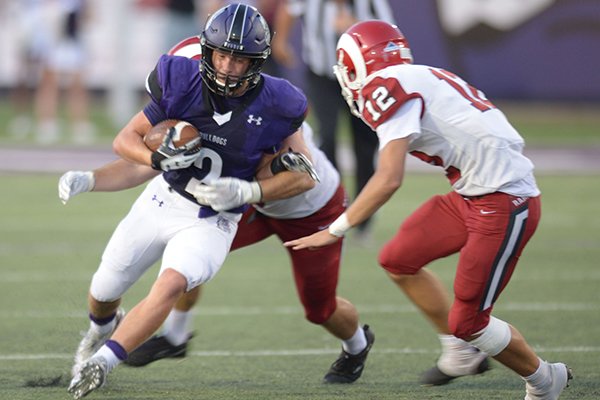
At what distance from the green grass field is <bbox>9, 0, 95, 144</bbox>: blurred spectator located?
495cm

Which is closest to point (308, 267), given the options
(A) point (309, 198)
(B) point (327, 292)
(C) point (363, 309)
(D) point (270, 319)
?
(B) point (327, 292)

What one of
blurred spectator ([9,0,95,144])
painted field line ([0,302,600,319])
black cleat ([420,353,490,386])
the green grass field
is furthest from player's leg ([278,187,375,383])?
blurred spectator ([9,0,95,144])

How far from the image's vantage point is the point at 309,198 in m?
5.04

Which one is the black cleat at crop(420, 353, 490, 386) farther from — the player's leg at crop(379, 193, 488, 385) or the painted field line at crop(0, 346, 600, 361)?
the painted field line at crop(0, 346, 600, 361)

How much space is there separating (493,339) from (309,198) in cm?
108

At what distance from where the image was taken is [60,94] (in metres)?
19.4

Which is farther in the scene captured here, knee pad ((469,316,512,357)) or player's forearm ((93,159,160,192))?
player's forearm ((93,159,160,192))

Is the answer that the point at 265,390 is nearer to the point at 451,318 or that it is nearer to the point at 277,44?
the point at 451,318

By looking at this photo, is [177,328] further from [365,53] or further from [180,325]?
[365,53]

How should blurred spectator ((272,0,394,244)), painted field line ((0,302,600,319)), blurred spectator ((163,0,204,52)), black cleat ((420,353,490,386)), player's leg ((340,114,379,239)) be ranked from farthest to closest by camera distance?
blurred spectator ((163,0,204,52)) < blurred spectator ((272,0,394,244)) < player's leg ((340,114,379,239)) < painted field line ((0,302,600,319)) < black cleat ((420,353,490,386))

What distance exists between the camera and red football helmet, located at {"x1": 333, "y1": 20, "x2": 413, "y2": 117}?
177 inches

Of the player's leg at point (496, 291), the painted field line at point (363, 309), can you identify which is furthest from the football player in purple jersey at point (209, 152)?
the painted field line at point (363, 309)

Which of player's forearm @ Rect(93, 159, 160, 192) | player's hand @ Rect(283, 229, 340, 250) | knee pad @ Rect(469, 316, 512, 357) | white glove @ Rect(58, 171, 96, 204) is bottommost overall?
knee pad @ Rect(469, 316, 512, 357)

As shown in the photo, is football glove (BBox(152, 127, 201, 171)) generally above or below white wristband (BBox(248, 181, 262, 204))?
above
